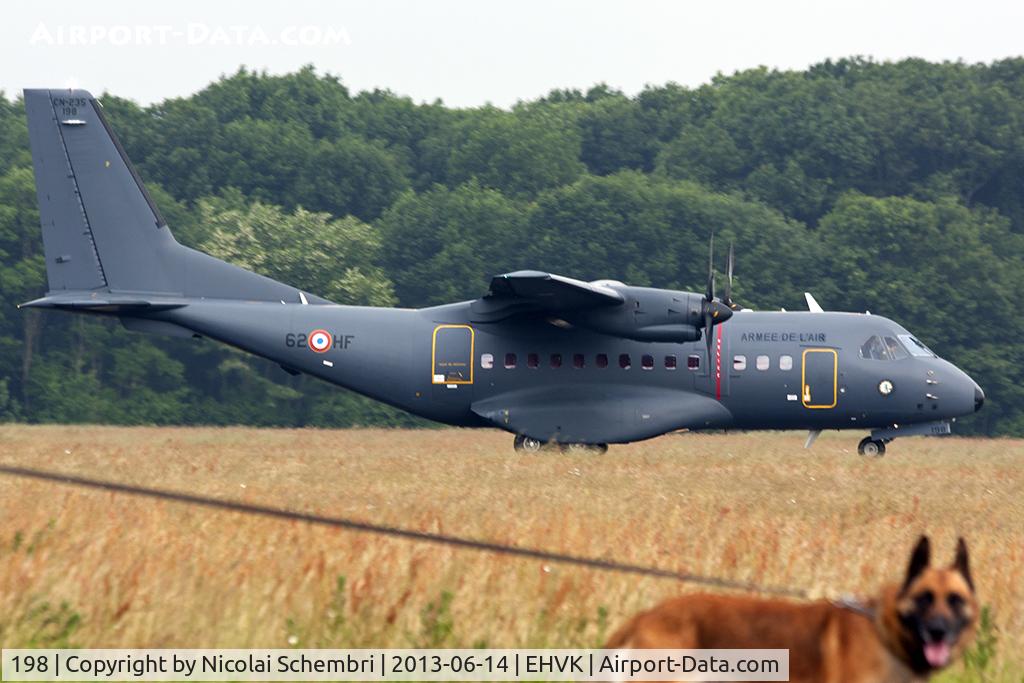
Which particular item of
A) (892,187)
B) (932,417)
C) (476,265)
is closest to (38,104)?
(932,417)

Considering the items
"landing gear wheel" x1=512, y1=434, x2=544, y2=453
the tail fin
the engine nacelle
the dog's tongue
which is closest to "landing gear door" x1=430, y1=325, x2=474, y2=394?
"landing gear wheel" x1=512, y1=434, x2=544, y2=453

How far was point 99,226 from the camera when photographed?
2933 cm

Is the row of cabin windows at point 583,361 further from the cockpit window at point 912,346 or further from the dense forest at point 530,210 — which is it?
the dense forest at point 530,210

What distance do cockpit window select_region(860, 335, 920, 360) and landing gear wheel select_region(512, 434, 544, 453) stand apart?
6.49 metres

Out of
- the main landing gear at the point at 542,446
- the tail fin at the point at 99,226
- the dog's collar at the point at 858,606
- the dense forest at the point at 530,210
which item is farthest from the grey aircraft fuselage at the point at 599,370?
the dense forest at the point at 530,210

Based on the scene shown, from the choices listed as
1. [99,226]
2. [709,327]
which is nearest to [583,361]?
[709,327]

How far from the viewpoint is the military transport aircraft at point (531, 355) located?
93.0ft

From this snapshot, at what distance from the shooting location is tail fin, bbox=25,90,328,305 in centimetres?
2909

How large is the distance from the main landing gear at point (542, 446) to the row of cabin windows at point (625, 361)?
149 centimetres

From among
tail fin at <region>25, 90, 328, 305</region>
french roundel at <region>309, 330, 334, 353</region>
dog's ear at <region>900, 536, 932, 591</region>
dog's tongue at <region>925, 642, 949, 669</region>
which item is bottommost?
dog's tongue at <region>925, 642, 949, 669</region>

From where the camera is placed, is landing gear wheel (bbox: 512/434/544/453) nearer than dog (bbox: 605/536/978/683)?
No

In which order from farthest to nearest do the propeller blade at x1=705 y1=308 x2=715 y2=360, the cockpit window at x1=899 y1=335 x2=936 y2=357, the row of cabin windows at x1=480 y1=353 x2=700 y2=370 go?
the cockpit window at x1=899 y1=335 x2=936 y2=357 → the row of cabin windows at x1=480 y1=353 x2=700 y2=370 → the propeller blade at x1=705 y1=308 x2=715 y2=360

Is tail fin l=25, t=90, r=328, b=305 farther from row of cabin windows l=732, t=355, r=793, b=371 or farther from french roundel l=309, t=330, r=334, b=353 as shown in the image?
row of cabin windows l=732, t=355, r=793, b=371

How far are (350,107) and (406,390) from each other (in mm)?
60835
